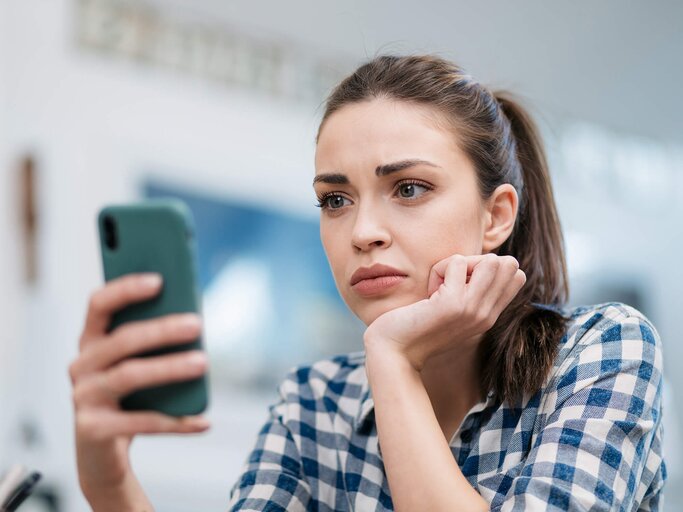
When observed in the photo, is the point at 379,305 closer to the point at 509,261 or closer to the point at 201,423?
the point at 509,261

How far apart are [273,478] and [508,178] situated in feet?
1.94

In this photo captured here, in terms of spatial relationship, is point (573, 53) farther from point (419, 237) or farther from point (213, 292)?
point (419, 237)

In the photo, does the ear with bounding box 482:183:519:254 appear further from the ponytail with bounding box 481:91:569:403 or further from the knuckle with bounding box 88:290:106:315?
the knuckle with bounding box 88:290:106:315

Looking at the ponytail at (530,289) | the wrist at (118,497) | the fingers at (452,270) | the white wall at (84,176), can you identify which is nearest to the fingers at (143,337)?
the wrist at (118,497)

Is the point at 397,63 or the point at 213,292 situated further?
the point at 213,292

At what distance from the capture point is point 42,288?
2480mm

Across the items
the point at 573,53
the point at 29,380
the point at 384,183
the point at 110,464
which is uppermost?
the point at 573,53

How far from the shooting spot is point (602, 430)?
829 millimetres

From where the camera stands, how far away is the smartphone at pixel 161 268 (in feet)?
2.42

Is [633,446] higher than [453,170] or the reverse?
the reverse

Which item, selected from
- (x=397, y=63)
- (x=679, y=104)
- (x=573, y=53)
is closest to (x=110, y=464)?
(x=397, y=63)

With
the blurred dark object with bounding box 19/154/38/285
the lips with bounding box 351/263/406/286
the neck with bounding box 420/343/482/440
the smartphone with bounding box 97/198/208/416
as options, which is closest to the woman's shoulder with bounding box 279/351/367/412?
the neck with bounding box 420/343/482/440

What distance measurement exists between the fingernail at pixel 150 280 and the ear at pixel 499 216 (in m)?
0.55

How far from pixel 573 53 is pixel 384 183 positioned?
108 inches
